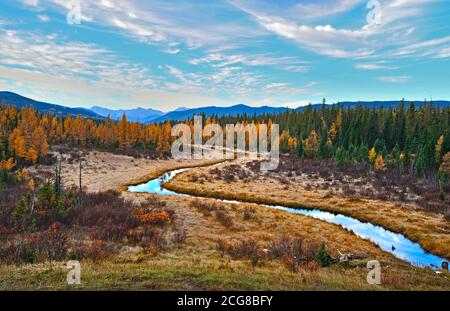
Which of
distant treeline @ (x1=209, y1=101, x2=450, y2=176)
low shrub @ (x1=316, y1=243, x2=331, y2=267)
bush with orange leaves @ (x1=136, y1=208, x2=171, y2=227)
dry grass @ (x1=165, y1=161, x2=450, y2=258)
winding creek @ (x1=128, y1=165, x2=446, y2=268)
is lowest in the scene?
winding creek @ (x1=128, y1=165, x2=446, y2=268)

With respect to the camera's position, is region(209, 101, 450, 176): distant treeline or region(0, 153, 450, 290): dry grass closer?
region(0, 153, 450, 290): dry grass

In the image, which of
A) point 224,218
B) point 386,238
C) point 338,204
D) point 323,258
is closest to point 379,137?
point 338,204

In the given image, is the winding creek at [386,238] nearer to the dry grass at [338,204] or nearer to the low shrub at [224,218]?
the dry grass at [338,204]

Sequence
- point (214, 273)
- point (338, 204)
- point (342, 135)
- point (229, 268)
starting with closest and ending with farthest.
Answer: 1. point (214, 273)
2. point (229, 268)
3. point (338, 204)
4. point (342, 135)

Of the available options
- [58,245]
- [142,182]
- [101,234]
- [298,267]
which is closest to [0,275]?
[58,245]

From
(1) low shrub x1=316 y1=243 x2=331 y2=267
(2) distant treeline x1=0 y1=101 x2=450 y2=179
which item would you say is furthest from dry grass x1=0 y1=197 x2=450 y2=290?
(2) distant treeline x1=0 y1=101 x2=450 y2=179

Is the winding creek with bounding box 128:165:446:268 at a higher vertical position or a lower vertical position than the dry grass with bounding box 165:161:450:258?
lower

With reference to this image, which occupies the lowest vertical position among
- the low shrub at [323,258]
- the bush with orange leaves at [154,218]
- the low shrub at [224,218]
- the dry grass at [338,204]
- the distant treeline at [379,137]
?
the dry grass at [338,204]

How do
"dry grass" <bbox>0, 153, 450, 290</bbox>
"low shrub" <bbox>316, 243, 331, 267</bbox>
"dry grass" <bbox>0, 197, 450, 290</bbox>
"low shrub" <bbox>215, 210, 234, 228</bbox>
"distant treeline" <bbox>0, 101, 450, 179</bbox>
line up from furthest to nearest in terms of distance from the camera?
"distant treeline" <bbox>0, 101, 450, 179</bbox> < "low shrub" <bbox>215, 210, 234, 228</bbox> < "low shrub" <bbox>316, 243, 331, 267</bbox> < "dry grass" <bbox>0, 153, 450, 290</bbox> < "dry grass" <bbox>0, 197, 450, 290</bbox>

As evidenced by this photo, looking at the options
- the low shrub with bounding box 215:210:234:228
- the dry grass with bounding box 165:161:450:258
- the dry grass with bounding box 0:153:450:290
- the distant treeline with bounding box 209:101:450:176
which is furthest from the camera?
the distant treeline with bounding box 209:101:450:176

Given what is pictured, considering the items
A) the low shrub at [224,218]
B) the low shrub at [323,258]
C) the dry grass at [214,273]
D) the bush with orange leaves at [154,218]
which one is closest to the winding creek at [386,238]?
the dry grass at [214,273]

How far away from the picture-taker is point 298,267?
15062mm

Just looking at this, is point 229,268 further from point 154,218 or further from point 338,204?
point 338,204

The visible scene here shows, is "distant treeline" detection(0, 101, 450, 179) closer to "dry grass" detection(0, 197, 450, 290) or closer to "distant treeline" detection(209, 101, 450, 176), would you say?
"distant treeline" detection(209, 101, 450, 176)
